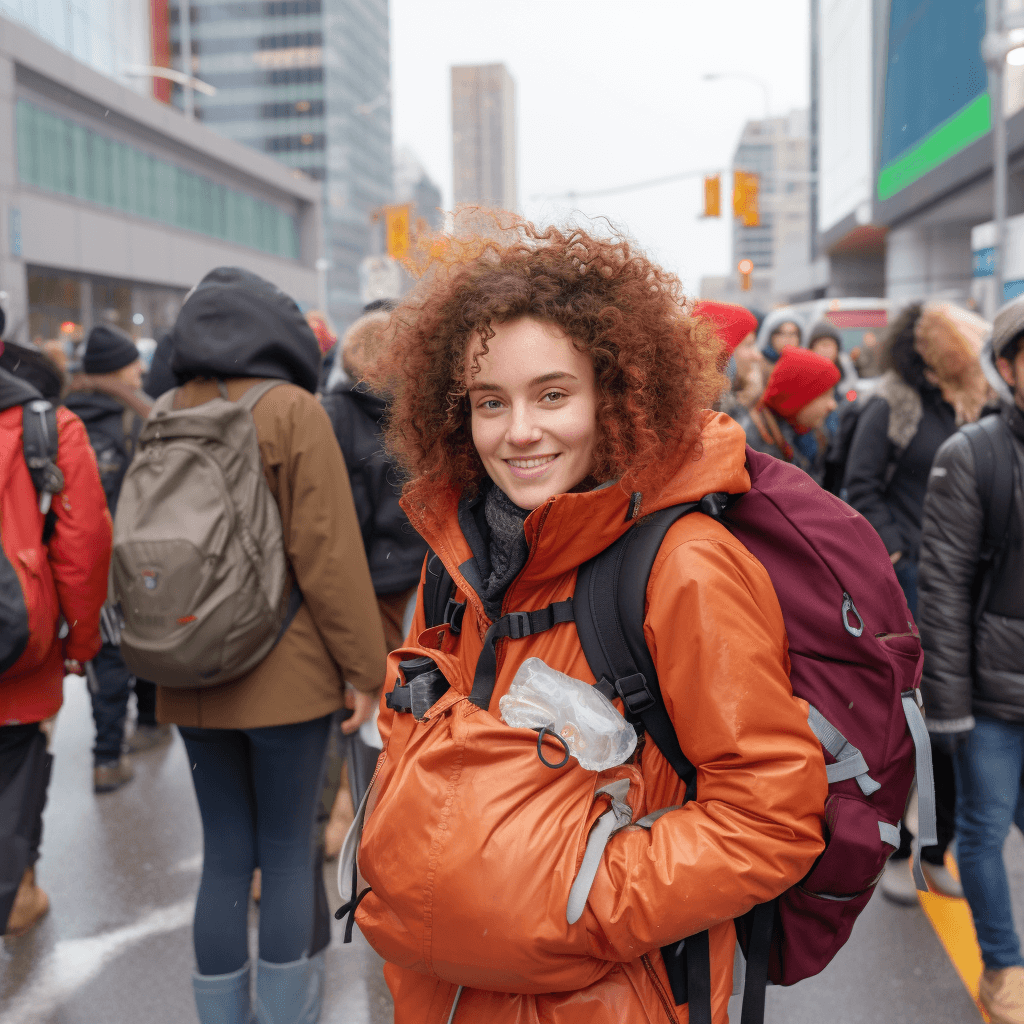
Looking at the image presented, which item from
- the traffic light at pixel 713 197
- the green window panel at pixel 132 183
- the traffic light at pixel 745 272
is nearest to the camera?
the traffic light at pixel 713 197

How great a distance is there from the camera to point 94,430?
5.51 m

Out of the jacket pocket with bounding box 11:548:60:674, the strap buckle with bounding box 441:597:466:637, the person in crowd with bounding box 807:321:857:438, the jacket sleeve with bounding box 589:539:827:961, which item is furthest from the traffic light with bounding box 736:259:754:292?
the jacket sleeve with bounding box 589:539:827:961

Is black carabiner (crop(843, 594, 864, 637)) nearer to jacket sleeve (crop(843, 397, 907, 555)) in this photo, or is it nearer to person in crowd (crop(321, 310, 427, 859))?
person in crowd (crop(321, 310, 427, 859))

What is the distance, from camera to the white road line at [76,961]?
11.0 feet

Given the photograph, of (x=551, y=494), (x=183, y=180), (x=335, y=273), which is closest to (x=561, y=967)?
(x=551, y=494)

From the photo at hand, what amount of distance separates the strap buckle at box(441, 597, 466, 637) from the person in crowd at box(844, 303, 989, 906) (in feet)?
9.96

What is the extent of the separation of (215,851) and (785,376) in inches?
137

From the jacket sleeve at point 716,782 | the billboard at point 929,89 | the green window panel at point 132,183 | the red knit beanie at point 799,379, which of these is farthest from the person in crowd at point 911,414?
the green window panel at point 132,183

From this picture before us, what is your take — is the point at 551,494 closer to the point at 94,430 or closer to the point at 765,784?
the point at 765,784

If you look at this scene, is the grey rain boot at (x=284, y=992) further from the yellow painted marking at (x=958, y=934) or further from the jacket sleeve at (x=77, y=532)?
the yellow painted marking at (x=958, y=934)

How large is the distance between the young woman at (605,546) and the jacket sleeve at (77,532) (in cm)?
168

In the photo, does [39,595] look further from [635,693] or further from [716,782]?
[716,782]

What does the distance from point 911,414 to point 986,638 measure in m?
1.90

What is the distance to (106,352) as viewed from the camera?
18.1ft
